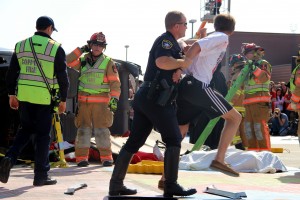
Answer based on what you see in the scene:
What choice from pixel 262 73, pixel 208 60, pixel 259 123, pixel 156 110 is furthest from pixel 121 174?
pixel 259 123

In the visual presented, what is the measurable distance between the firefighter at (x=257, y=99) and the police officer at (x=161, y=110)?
19.0ft

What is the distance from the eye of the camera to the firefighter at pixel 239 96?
12586mm

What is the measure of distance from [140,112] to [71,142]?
17.1 ft

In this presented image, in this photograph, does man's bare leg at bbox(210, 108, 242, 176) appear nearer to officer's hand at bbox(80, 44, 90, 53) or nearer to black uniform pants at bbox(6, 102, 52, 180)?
black uniform pants at bbox(6, 102, 52, 180)

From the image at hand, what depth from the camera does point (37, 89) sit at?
7.14 meters

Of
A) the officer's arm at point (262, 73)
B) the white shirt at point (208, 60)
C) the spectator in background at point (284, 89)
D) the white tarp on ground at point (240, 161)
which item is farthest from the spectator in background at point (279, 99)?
the white shirt at point (208, 60)

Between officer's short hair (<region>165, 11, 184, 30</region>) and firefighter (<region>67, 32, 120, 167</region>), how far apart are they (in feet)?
12.2

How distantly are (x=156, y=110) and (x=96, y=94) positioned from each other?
406 centimetres

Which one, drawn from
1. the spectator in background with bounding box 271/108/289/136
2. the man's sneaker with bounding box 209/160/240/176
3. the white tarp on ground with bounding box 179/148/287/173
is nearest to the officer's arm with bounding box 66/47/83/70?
the white tarp on ground with bounding box 179/148/287/173

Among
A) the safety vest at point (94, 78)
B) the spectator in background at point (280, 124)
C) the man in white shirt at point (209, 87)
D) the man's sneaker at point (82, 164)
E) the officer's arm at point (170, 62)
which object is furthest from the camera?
the spectator in background at point (280, 124)

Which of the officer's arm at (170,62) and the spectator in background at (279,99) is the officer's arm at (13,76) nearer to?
the officer's arm at (170,62)

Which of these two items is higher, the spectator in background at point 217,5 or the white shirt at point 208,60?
the spectator in background at point 217,5

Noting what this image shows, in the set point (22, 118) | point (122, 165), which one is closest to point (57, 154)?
point (22, 118)

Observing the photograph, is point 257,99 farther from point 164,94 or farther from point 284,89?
point 284,89
